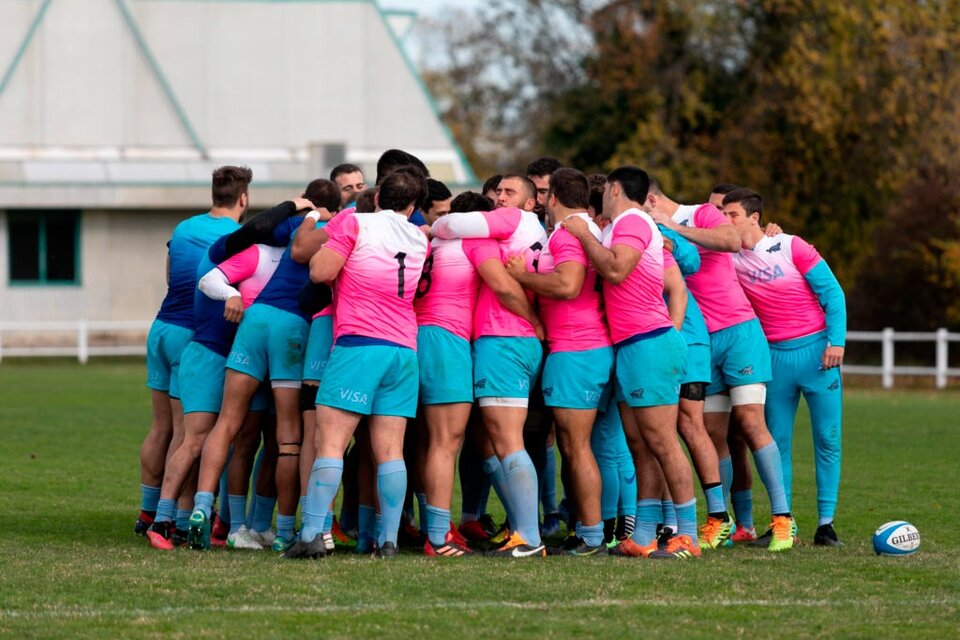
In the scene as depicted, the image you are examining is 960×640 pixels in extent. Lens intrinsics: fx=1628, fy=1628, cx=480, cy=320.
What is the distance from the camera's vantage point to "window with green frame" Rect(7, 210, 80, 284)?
37.2m

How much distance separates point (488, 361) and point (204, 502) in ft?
6.04

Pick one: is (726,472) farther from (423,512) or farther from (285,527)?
(285,527)

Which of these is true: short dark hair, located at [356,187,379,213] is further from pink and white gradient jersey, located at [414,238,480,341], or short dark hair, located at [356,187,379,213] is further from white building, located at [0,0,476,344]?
white building, located at [0,0,476,344]

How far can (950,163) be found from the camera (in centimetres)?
3519

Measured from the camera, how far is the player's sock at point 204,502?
940cm

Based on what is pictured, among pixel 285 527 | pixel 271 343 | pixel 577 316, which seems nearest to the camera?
pixel 577 316

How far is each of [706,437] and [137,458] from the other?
7201 mm

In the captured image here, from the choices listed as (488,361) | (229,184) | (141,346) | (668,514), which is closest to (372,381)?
(488,361)

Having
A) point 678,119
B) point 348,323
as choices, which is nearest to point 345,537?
point 348,323

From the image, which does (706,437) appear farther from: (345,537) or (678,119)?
(678,119)

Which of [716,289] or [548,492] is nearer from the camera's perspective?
[716,289]

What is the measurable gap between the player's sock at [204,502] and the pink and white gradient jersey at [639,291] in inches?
99.6

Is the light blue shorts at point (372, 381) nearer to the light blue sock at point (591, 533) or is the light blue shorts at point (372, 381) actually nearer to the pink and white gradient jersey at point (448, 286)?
the pink and white gradient jersey at point (448, 286)

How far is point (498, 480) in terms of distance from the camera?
9.57m
